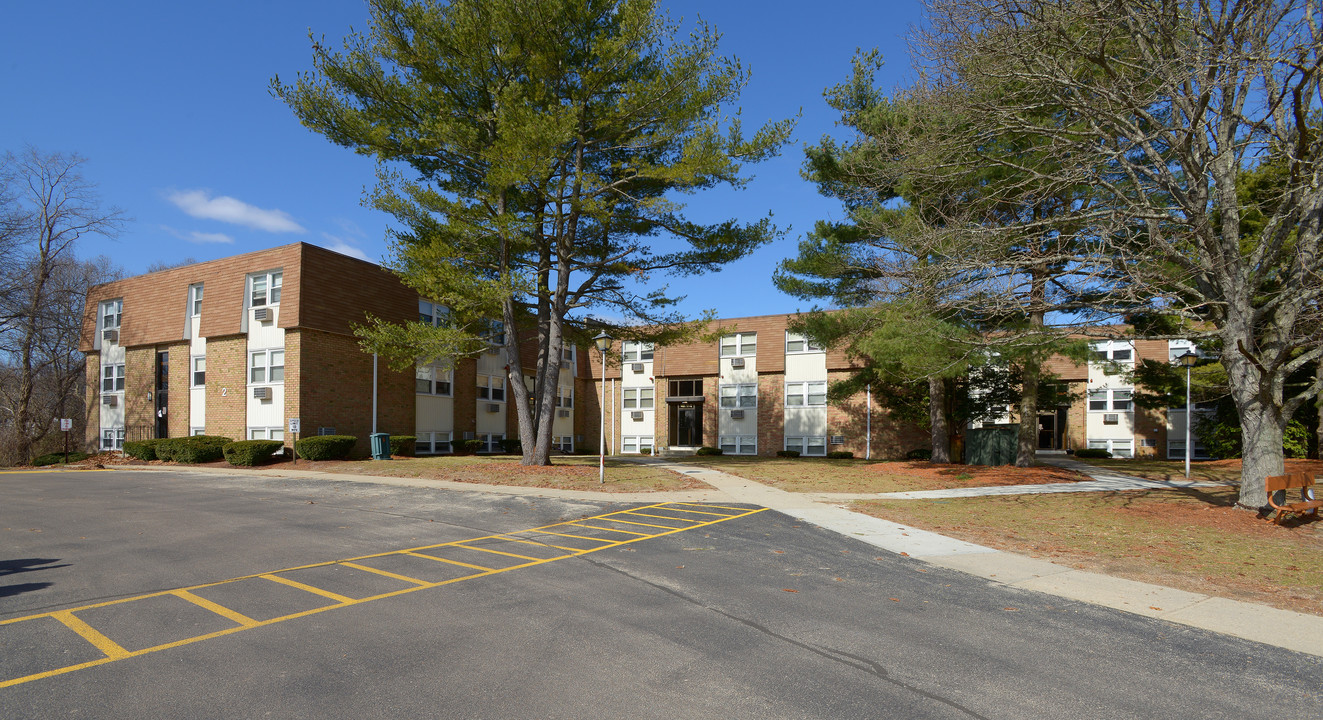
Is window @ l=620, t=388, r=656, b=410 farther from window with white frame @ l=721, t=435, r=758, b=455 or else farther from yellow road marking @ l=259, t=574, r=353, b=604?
yellow road marking @ l=259, t=574, r=353, b=604

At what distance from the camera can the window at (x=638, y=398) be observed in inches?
1510

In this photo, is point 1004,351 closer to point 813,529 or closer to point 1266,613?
point 813,529

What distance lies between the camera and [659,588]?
277 inches

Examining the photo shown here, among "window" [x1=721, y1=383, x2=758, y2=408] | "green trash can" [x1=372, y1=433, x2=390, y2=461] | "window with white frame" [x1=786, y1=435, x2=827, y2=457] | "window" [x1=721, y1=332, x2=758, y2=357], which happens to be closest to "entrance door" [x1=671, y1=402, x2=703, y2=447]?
"window" [x1=721, y1=383, x2=758, y2=408]

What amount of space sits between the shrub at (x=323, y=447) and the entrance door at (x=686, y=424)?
59.8ft

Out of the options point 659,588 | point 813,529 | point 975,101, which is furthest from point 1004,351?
point 659,588

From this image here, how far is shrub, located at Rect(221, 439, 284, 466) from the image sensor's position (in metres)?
22.8

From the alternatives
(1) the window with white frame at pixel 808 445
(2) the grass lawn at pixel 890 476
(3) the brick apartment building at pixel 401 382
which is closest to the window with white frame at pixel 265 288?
(3) the brick apartment building at pixel 401 382

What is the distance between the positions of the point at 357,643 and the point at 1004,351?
15.5 meters

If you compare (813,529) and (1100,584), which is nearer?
(1100,584)

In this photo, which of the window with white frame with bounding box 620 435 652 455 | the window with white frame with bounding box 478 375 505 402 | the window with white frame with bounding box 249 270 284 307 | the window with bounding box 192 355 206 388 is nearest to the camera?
the window with white frame with bounding box 249 270 284 307

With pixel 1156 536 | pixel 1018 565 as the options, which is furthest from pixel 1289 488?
pixel 1018 565

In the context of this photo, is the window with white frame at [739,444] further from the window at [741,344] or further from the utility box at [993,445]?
the utility box at [993,445]

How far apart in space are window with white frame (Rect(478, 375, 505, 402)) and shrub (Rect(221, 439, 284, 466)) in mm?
9576
